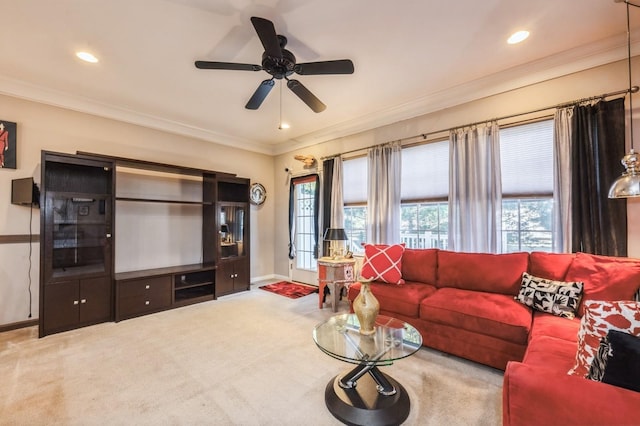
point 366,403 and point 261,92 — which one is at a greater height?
point 261,92

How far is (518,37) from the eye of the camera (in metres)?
2.55

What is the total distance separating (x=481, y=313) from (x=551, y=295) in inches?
24.1

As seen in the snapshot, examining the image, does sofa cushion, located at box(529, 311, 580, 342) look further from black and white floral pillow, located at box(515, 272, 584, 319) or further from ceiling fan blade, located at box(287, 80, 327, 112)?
ceiling fan blade, located at box(287, 80, 327, 112)

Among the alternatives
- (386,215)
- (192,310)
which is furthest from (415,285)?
(192,310)

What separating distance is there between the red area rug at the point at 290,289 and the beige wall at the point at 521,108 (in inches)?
100.0

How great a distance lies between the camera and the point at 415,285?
10.8 ft

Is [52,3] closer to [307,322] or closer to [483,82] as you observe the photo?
[307,322]

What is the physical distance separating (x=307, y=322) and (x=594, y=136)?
3631 millimetres

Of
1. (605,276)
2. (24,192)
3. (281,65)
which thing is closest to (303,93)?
(281,65)

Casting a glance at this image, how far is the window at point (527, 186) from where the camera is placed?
2.98 m

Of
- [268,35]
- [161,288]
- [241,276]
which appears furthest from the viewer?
[241,276]

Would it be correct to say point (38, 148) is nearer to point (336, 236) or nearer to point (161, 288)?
point (161, 288)

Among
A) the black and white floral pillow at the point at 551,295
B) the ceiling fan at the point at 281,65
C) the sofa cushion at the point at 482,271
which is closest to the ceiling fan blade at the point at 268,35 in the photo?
the ceiling fan at the point at 281,65

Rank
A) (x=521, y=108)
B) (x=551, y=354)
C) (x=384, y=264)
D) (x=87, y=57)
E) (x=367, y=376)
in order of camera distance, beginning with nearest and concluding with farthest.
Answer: (x=551, y=354) → (x=367, y=376) → (x=87, y=57) → (x=521, y=108) → (x=384, y=264)
